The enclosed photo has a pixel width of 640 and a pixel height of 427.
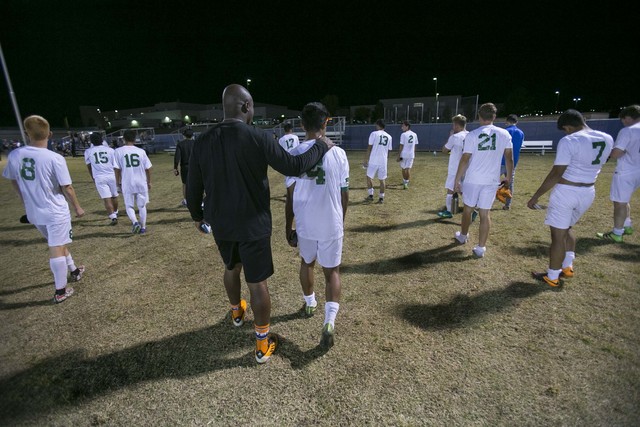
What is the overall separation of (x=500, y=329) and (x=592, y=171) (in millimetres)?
2476

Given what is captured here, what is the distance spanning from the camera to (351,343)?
134 inches

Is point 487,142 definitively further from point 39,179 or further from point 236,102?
point 39,179

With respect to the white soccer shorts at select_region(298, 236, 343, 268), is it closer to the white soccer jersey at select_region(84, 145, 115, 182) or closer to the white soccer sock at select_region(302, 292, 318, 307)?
the white soccer sock at select_region(302, 292, 318, 307)

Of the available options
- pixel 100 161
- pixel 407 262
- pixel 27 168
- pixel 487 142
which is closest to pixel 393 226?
pixel 407 262

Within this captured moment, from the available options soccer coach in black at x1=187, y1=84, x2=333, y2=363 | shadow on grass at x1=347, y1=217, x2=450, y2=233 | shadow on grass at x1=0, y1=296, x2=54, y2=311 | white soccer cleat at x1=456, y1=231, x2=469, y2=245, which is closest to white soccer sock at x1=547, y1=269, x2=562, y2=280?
white soccer cleat at x1=456, y1=231, x2=469, y2=245

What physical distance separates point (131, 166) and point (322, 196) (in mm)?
5922

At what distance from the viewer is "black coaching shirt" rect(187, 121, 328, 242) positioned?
8.74 feet

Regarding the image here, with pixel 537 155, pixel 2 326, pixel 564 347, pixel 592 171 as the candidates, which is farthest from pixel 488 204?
pixel 537 155

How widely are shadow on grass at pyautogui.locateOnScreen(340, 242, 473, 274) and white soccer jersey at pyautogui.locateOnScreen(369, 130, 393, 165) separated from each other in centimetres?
432

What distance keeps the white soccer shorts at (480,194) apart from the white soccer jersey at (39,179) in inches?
244

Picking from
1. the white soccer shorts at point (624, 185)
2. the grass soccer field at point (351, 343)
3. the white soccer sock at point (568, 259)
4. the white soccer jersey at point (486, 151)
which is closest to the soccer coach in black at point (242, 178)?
the grass soccer field at point (351, 343)

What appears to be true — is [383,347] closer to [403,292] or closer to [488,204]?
[403,292]

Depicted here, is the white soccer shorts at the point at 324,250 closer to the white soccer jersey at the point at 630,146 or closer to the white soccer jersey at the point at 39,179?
the white soccer jersey at the point at 39,179

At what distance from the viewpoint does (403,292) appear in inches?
175
